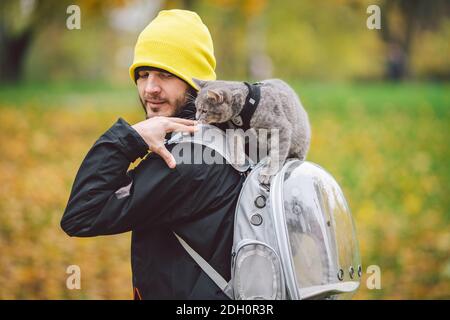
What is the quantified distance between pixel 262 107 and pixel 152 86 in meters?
0.68

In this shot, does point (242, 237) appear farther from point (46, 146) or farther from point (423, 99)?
point (423, 99)

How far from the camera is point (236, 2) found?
32.5ft

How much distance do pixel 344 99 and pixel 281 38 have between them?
13.9 metres

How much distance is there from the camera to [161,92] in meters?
1.98

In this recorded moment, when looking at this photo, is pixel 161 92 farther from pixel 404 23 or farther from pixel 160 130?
pixel 404 23

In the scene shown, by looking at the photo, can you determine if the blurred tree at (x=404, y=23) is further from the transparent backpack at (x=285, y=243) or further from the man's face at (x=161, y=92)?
the transparent backpack at (x=285, y=243)

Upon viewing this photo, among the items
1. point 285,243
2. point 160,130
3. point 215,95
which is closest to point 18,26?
point 215,95

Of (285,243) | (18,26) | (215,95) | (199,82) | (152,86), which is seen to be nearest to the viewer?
(285,243)

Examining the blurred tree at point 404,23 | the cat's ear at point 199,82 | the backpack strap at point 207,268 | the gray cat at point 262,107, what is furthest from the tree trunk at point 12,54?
the backpack strap at point 207,268

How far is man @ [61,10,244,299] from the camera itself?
5.49 feet
